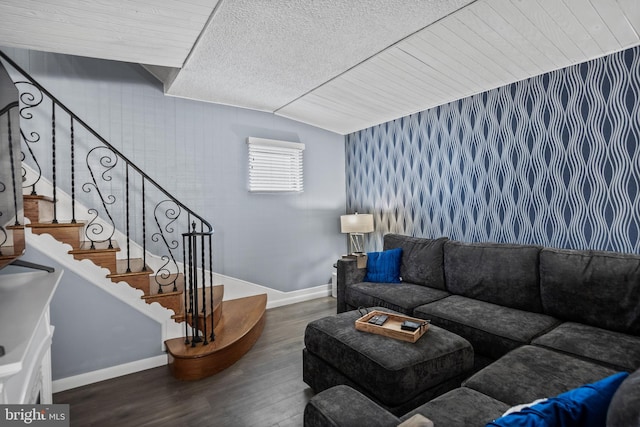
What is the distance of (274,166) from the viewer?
14.0ft

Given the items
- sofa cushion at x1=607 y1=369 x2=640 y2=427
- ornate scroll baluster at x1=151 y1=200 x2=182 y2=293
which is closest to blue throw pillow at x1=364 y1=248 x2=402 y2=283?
ornate scroll baluster at x1=151 y1=200 x2=182 y2=293

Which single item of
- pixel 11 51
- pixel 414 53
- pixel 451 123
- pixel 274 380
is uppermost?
pixel 11 51

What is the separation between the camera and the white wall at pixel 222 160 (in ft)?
10.6

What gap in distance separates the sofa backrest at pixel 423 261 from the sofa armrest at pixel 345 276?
515 mm

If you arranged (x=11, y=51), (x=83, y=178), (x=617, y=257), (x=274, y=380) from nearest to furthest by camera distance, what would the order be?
(x=617, y=257)
(x=274, y=380)
(x=11, y=51)
(x=83, y=178)

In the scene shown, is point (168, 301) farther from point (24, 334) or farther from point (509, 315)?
point (509, 315)

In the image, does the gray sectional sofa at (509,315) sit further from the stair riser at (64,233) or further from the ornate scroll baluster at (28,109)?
the ornate scroll baluster at (28,109)

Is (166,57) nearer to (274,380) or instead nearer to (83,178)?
(83,178)

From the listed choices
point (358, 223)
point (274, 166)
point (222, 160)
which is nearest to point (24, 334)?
point (222, 160)

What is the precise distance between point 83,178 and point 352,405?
10.9 ft

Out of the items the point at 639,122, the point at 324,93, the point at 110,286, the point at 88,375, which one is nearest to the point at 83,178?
the point at 110,286

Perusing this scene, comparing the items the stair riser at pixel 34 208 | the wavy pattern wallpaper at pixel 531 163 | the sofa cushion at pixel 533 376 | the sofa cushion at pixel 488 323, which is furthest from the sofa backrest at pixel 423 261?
the stair riser at pixel 34 208

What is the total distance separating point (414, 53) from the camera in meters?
2.62

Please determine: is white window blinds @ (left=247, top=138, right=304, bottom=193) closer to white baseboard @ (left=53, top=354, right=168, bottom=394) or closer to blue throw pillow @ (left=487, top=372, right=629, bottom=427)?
white baseboard @ (left=53, top=354, right=168, bottom=394)
